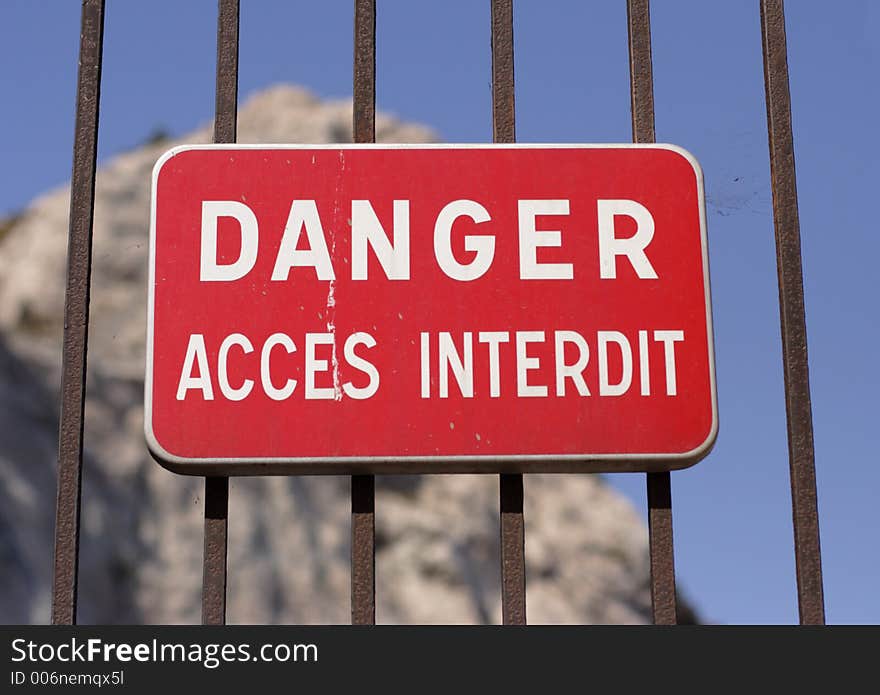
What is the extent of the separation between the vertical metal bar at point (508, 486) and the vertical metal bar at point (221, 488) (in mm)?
735

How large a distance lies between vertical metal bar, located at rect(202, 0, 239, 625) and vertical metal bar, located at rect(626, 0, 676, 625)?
3.72 feet

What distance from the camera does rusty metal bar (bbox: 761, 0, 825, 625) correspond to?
3396mm

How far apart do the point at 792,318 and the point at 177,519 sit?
14697 millimetres

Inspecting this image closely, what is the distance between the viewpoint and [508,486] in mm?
3480

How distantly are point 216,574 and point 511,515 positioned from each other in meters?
0.80

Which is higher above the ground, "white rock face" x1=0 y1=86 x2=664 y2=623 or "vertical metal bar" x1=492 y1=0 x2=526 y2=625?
"white rock face" x1=0 y1=86 x2=664 y2=623

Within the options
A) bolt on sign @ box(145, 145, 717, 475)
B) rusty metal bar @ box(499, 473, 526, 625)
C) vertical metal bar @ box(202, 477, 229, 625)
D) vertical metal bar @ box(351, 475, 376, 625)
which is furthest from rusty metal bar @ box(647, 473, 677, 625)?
vertical metal bar @ box(202, 477, 229, 625)

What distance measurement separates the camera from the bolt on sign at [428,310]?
137 inches

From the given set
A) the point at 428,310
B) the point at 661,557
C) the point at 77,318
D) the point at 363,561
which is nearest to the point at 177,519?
the point at 77,318

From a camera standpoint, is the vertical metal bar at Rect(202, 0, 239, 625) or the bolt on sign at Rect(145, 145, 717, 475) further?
the bolt on sign at Rect(145, 145, 717, 475)

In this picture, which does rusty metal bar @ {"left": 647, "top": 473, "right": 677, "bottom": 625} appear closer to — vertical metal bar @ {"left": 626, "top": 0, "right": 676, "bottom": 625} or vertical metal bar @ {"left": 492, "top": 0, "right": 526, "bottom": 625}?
vertical metal bar @ {"left": 626, "top": 0, "right": 676, "bottom": 625}

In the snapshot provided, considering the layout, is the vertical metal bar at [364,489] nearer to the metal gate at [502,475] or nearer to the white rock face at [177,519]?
the metal gate at [502,475]
